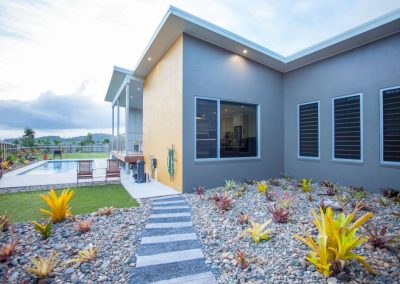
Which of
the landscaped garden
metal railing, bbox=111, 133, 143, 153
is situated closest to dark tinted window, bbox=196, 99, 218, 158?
the landscaped garden

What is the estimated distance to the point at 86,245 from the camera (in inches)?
133

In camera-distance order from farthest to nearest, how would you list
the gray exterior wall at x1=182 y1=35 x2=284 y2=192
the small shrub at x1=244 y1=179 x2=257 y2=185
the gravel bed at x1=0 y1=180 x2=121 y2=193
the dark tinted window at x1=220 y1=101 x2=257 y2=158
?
the small shrub at x1=244 y1=179 x2=257 y2=185 → the dark tinted window at x1=220 y1=101 x2=257 y2=158 → the gravel bed at x1=0 y1=180 x2=121 y2=193 → the gray exterior wall at x1=182 y1=35 x2=284 y2=192

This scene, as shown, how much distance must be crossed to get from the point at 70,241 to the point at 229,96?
6.02 metres

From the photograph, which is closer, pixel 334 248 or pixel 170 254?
pixel 334 248

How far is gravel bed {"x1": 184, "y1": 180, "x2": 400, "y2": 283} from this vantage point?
2.50 meters

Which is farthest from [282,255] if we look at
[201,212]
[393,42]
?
[393,42]

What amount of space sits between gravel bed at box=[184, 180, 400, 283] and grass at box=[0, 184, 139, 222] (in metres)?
2.42

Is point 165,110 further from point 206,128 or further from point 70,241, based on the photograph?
point 70,241

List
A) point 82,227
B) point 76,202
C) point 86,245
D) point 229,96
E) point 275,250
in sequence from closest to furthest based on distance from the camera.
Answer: point 275,250
point 86,245
point 82,227
point 76,202
point 229,96

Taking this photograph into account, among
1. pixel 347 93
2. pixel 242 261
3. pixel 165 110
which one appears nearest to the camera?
pixel 242 261

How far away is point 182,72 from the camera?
646cm

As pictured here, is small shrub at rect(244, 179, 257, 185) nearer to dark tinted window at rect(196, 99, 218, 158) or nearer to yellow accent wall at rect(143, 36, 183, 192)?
dark tinted window at rect(196, 99, 218, 158)

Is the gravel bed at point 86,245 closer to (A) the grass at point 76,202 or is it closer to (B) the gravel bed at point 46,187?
(A) the grass at point 76,202

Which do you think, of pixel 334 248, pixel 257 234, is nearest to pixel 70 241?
pixel 257 234
